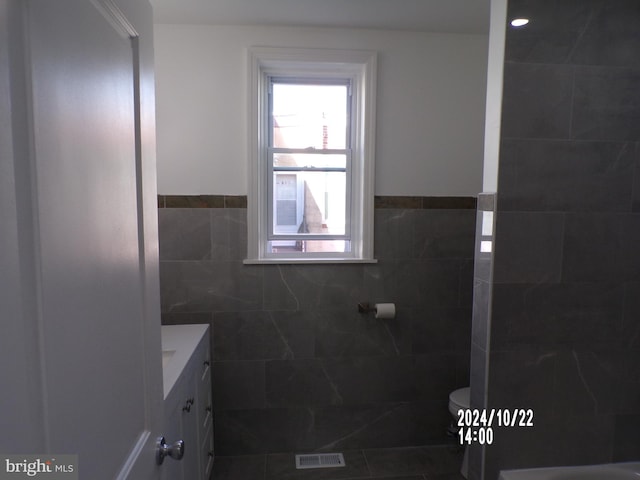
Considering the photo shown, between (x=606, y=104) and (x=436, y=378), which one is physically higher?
(x=606, y=104)

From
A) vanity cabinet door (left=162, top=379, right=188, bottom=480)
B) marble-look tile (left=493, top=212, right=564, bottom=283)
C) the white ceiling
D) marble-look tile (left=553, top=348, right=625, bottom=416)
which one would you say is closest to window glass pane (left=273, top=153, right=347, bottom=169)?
the white ceiling

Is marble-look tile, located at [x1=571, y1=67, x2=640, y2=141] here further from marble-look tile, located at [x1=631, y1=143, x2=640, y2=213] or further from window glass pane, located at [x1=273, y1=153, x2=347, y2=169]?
window glass pane, located at [x1=273, y1=153, x2=347, y2=169]

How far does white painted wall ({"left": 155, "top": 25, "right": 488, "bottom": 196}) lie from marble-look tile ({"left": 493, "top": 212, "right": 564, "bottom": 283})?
910mm

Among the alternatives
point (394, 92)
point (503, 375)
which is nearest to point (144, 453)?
point (503, 375)

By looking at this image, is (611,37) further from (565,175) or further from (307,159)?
(307,159)

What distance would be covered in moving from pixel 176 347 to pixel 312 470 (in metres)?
1.13

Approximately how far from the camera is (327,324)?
8.05ft

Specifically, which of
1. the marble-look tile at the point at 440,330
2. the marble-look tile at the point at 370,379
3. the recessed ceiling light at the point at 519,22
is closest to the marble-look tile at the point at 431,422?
the marble-look tile at the point at 370,379

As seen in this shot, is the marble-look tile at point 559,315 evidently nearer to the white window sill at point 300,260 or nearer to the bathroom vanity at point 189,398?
the white window sill at point 300,260

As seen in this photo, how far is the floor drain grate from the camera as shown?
2381mm

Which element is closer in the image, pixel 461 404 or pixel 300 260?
pixel 461 404

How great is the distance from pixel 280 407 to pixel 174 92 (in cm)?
197

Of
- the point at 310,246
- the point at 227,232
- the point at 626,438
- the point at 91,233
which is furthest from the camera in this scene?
the point at 310,246

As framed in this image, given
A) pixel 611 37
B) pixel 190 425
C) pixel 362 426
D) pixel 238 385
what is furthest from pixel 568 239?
pixel 238 385
